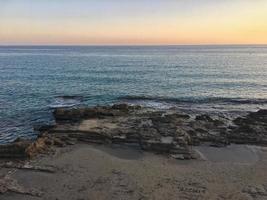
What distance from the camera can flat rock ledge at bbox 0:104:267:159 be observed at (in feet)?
94.8

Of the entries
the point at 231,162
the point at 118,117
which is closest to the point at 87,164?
the point at 231,162

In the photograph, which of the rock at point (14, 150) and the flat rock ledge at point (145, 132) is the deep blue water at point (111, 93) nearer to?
the flat rock ledge at point (145, 132)

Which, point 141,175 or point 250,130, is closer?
point 141,175

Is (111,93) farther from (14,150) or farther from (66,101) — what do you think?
(14,150)

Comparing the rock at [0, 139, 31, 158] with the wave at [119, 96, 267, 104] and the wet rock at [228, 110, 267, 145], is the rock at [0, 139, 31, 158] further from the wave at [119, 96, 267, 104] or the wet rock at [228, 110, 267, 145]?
the wave at [119, 96, 267, 104]

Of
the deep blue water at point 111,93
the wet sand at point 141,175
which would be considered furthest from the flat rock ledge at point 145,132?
the deep blue water at point 111,93

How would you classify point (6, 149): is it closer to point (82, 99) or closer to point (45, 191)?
point (45, 191)

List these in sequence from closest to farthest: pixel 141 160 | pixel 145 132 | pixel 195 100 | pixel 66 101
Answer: pixel 141 160 < pixel 145 132 < pixel 195 100 < pixel 66 101

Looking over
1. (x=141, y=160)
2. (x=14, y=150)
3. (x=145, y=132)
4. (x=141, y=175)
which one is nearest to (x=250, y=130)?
(x=145, y=132)

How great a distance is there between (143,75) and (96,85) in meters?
20.5

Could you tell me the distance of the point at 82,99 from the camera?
5594cm

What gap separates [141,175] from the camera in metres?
24.5

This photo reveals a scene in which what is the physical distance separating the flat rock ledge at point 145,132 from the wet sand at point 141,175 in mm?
1098

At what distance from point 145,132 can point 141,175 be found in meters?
7.96
